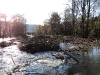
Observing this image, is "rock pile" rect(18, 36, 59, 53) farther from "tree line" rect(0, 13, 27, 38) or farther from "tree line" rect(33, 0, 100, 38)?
"tree line" rect(0, 13, 27, 38)

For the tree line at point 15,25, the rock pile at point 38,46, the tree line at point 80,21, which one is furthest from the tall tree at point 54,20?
the rock pile at point 38,46

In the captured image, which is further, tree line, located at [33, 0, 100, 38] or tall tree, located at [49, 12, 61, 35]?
A: tall tree, located at [49, 12, 61, 35]

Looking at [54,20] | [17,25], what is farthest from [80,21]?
[17,25]

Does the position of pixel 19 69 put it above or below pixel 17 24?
below

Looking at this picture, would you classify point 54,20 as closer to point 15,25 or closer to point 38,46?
point 15,25

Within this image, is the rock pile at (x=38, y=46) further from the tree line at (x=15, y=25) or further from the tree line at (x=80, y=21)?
the tree line at (x=15, y=25)

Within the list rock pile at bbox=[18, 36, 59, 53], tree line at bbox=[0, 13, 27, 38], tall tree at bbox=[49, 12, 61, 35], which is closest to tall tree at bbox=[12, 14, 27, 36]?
tree line at bbox=[0, 13, 27, 38]

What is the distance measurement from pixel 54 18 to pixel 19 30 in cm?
1813

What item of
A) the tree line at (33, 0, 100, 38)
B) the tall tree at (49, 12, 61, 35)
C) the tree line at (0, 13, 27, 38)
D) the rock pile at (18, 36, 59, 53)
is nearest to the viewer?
the rock pile at (18, 36, 59, 53)

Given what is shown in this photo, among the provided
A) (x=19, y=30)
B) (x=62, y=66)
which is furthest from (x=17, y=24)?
(x=62, y=66)

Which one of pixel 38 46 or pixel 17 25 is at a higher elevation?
pixel 17 25

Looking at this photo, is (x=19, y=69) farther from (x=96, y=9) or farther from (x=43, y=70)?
(x=96, y=9)

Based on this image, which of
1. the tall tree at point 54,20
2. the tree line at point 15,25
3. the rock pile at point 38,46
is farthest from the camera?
Answer: the tree line at point 15,25

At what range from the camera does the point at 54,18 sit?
277ft
